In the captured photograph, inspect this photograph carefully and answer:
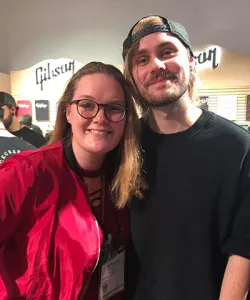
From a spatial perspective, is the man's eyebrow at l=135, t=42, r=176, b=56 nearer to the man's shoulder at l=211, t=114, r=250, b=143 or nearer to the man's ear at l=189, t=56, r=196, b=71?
the man's ear at l=189, t=56, r=196, b=71

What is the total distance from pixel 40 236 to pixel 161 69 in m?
0.80

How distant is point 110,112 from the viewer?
137cm

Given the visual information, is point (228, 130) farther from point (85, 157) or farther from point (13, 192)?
point (13, 192)

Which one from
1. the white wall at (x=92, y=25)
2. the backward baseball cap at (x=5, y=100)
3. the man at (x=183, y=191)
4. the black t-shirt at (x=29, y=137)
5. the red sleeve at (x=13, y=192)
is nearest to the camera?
the red sleeve at (x=13, y=192)

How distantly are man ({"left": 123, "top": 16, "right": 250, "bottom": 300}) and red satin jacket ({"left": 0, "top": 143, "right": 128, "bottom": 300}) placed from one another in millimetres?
291

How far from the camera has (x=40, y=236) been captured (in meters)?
1.23

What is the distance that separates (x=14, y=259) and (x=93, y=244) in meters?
0.29

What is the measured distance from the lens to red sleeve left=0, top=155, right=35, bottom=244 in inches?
46.6

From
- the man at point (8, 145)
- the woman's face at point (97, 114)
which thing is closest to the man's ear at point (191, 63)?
the woman's face at point (97, 114)

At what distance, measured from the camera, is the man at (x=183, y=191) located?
1302mm

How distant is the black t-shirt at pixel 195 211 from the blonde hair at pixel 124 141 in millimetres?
64

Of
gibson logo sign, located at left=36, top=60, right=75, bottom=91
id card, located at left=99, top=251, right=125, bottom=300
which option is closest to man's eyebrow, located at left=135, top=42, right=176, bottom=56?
id card, located at left=99, top=251, right=125, bottom=300

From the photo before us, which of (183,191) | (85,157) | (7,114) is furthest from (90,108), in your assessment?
(7,114)

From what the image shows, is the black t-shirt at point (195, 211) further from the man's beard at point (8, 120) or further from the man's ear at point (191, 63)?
the man's beard at point (8, 120)
